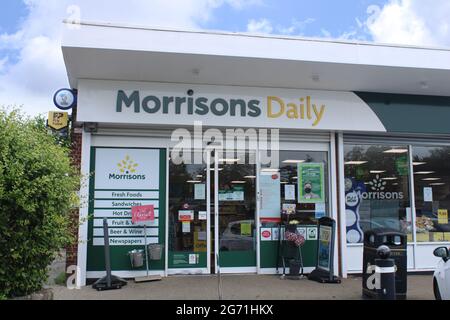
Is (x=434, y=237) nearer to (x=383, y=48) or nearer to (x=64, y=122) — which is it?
(x=383, y=48)

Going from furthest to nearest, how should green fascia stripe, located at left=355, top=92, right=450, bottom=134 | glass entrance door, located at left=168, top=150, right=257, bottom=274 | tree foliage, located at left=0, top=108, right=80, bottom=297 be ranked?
green fascia stripe, located at left=355, top=92, right=450, bottom=134 → glass entrance door, located at left=168, top=150, right=257, bottom=274 → tree foliage, located at left=0, top=108, right=80, bottom=297

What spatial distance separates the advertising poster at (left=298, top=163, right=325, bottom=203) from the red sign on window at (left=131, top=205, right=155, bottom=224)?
3123 millimetres

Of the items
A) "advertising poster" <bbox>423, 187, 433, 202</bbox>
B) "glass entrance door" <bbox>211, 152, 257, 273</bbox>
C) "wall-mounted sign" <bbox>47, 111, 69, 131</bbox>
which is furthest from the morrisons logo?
"advertising poster" <bbox>423, 187, 433, 202</bbox>

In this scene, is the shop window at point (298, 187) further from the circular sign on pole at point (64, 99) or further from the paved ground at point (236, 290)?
the circular sign on pole at point (64, 99)

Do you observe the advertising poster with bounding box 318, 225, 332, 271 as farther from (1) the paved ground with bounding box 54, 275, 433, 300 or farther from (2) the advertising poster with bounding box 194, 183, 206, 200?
(2) the advertising poster with bounding box 194, 183, 206, 200

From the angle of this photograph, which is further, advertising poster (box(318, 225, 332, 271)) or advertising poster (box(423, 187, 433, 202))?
advertising poster (box(423, 187, 433, 202))

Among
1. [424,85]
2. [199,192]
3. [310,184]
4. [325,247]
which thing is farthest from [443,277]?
[199,192]

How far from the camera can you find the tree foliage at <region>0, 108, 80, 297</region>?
482 centimetres

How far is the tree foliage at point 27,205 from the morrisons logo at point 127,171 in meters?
4.04

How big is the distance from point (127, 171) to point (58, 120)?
1670 mm

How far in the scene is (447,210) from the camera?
11055mm

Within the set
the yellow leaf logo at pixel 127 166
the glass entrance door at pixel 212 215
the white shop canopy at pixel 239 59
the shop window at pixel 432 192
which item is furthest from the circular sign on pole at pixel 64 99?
the shop window at pixel 432 192

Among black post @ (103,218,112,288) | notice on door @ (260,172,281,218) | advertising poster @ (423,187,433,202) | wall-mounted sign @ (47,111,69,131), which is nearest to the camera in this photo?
black post @ (103,218,112,288)

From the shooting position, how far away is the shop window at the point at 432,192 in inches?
424
